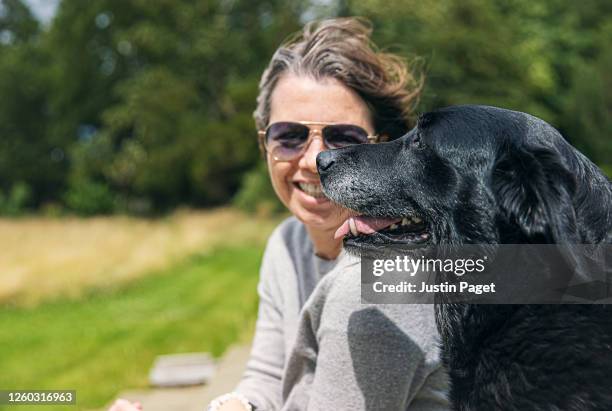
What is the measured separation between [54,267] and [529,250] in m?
11.3

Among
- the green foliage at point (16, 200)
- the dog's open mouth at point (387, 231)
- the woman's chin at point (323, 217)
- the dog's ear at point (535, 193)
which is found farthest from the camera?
the green foliage at point (16, 200)

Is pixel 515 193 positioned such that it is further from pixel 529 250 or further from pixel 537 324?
pixel 537 324

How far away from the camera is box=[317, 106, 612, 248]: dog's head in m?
1.61

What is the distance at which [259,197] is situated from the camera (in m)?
22.5

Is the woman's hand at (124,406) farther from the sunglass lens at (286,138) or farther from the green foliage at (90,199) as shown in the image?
the green foliage at (90,199)

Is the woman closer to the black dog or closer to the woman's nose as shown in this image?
the woman's nose

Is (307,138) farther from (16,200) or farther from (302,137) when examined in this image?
(16,200)

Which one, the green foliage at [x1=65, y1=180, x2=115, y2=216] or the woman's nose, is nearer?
the woman's nose

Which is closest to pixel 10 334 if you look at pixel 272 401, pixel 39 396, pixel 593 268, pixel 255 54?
pixel 39 396

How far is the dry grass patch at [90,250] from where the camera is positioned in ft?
34.8

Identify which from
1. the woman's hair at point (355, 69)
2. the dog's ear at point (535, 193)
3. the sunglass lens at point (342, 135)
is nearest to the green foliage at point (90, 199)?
the woman's hair at point (355, 69)

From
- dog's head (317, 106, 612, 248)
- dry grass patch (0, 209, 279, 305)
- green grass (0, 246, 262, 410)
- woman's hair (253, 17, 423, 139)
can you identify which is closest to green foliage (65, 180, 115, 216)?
dry grass patch (0, 209, 279, 305)
